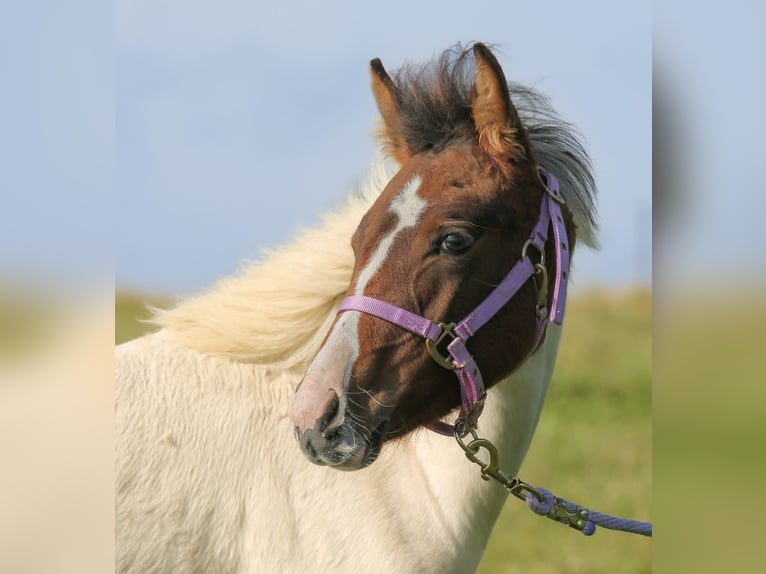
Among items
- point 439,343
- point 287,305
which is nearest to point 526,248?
point 439,343

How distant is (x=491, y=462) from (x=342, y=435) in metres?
0.48

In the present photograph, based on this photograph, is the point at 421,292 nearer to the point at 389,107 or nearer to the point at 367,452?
the point at 367,452

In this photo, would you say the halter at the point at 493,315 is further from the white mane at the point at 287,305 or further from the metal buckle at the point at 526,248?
the white mane at the point at 287,305

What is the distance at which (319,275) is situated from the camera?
6.98ft

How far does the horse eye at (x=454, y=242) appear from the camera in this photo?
1766 mm

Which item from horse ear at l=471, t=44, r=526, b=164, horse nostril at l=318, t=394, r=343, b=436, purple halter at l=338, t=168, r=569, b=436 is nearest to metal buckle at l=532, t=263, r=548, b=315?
purple halter at l=338, t=168, r=569, b=436

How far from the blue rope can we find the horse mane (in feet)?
2.52

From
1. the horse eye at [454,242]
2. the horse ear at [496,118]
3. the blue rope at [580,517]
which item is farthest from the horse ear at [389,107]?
the blue rope at [580,517]

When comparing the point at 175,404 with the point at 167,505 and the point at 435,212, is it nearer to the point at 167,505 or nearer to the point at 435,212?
the point at 167,505

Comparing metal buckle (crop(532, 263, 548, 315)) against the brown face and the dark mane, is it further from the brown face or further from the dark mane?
the dark mane

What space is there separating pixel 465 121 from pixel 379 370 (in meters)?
0.75

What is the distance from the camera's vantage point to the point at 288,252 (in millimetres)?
2268

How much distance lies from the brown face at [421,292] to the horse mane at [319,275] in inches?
8.0
